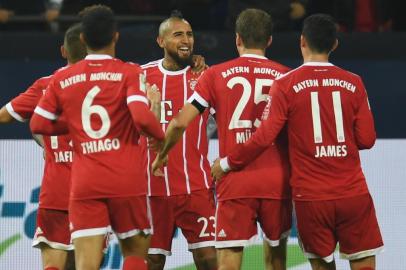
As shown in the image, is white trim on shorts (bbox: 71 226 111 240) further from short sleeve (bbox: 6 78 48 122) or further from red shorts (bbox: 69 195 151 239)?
short sleeve (bbox: 6 78 48 122)

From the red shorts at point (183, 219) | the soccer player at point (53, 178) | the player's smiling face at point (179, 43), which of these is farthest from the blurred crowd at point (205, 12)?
the soccer player at point (53, 178)

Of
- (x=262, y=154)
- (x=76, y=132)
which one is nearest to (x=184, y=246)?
(x=262, y=154)

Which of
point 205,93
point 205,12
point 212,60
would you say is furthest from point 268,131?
point 205,12

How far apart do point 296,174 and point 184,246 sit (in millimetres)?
2864

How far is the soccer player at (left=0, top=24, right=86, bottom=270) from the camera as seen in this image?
8.06 meters

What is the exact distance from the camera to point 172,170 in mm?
8617

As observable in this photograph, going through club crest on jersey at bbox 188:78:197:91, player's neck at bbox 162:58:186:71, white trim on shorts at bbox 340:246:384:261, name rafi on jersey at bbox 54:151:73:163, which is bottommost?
white trim on shorts at bbox 340:246:384:261

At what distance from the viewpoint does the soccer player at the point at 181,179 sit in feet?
28.1

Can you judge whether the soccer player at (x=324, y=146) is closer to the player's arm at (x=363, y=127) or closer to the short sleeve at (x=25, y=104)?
the player's arm at (x=363, y=127)

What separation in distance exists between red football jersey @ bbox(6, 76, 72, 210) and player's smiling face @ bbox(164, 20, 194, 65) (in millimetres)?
1077

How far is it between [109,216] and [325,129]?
59.2 inches

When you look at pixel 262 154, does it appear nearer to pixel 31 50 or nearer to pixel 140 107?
pixel 140 107

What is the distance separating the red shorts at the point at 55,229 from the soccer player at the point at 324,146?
→ 4.74ft

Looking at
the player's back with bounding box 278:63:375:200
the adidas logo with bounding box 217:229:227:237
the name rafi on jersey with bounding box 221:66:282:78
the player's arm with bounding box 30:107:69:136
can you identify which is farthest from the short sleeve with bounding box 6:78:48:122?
the player's back with bounding box 278:63:375:200
